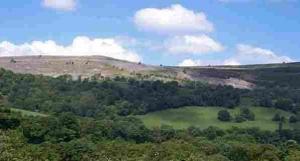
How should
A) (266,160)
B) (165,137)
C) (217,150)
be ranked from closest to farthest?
1. (266,160)
2. (217,150)
3. (165,137)

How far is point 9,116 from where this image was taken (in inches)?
6708

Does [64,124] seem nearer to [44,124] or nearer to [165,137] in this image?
[44,124]

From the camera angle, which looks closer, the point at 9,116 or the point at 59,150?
the point at 59,150

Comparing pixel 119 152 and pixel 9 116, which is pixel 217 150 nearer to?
pixel 119 152

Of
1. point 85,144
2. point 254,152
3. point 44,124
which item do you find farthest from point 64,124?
point 254,152

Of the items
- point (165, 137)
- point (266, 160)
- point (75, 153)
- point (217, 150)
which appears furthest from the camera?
point (165, 137)

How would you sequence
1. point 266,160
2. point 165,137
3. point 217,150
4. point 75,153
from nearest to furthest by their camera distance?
point 266,160 → point 75,153 → point 217,150 → point 165,137

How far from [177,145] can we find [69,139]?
108 feet

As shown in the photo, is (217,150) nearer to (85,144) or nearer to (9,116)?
(85,144)

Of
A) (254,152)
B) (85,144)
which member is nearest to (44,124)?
(85,144)

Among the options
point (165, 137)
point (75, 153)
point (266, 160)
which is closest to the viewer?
point (266, 160)

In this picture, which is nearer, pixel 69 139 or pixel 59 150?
pixel 59 150

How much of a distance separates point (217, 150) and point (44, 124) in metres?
45.9

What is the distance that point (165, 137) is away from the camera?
634 ft
